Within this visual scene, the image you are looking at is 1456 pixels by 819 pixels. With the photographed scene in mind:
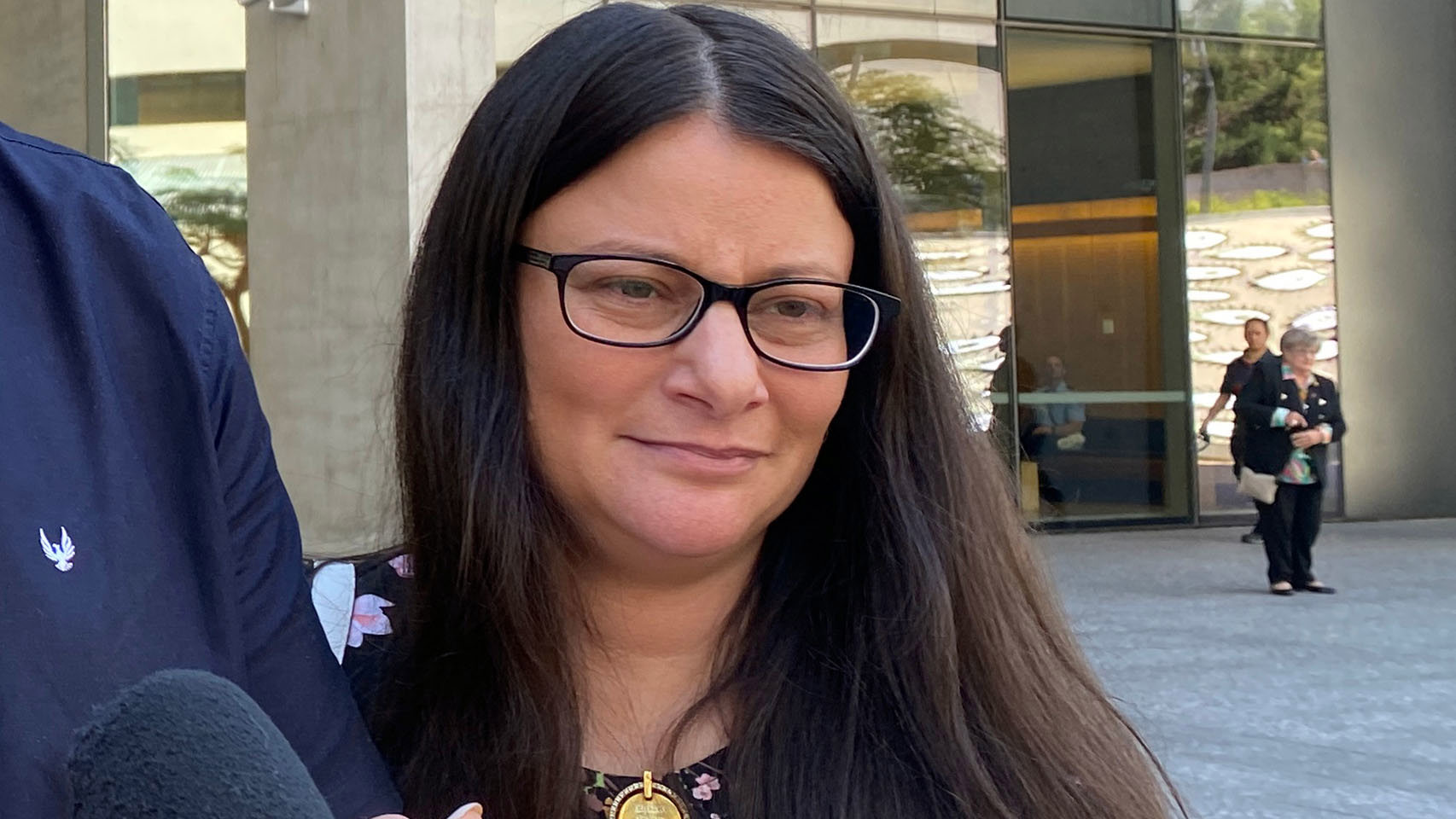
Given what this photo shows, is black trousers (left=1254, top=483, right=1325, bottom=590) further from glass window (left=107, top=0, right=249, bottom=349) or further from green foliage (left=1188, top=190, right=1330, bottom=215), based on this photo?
glass window (left=107, top=0, right=249, bottom=349)

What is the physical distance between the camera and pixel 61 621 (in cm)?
105

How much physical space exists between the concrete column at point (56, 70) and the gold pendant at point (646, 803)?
11.6m

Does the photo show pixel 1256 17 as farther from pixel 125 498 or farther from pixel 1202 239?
pixel 125 498

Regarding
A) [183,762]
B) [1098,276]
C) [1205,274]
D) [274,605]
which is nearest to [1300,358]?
[1098,276]

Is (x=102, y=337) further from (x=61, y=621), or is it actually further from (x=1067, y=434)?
(x=1067, y=434)

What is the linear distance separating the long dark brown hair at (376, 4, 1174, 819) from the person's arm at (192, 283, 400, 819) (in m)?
0.24

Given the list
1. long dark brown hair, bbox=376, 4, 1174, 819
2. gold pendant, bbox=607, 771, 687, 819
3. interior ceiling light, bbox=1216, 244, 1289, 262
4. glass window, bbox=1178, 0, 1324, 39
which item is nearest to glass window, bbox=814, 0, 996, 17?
glass window, bbox=1178, 0, 1324, 39

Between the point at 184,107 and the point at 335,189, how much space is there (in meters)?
3.96

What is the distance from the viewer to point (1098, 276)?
15.3 metres

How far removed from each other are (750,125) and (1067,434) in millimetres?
13991

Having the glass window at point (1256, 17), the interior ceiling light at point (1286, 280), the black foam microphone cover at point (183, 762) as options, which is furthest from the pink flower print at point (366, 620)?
the interior ceiling light at point (1286, 280)

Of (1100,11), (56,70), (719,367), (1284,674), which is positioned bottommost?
(1284,674)

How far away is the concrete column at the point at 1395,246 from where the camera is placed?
15945mm

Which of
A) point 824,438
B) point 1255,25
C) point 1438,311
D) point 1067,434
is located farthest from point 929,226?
point 824,438
